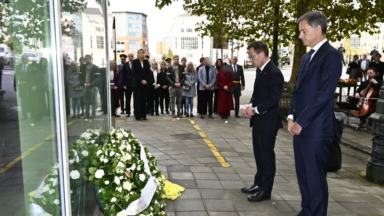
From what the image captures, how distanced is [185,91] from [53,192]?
9.66m

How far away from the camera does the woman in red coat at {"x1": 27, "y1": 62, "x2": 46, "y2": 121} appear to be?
1610mm

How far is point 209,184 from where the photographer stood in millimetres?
4746

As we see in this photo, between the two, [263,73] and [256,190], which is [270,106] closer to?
[263,73]

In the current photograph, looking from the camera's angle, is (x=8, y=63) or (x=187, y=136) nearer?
(x=8, y=63)

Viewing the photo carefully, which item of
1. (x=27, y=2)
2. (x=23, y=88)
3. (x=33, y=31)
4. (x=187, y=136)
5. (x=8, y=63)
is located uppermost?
(x=27, y=2)

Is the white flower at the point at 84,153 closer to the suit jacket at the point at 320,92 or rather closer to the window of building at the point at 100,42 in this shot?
the window of building at the point at 100,42

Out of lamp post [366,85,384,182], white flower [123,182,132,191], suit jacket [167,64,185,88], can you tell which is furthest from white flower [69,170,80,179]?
suit jacket [167,64,185,88]

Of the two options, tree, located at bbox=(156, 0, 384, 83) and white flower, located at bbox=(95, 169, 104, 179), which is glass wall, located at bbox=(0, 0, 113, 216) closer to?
white flower, located at bbox=(95, 169, 104, 179)

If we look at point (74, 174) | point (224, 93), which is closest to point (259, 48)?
point (74, 174)

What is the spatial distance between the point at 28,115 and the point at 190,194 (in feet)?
9.98

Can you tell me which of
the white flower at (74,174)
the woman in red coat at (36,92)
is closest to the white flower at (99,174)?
the white flower at (74,174)

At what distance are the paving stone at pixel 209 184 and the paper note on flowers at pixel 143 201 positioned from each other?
1673mm

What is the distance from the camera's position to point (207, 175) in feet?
16.9

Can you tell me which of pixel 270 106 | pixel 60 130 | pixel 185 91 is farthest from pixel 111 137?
pixel 185 91
